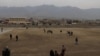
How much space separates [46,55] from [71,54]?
2079 mm

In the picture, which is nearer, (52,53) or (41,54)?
(52,53)

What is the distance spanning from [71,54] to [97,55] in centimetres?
212

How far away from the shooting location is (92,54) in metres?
26.0

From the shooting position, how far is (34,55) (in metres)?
25.7

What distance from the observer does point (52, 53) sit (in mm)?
17938

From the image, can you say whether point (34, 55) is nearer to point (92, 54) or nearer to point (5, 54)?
point (92, 54)

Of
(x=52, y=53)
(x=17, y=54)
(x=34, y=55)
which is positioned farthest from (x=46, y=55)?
(x=52, y=53)

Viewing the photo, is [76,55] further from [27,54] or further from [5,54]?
[5,54]

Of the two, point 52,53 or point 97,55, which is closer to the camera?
point 52,53

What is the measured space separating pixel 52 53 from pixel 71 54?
26.9 ft

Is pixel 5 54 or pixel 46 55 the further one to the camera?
pixel 46 55

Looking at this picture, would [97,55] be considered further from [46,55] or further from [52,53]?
[52,53]

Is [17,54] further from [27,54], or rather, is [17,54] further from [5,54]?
[5,54]

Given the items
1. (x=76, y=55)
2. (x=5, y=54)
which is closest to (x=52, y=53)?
(x=5, y=54)
